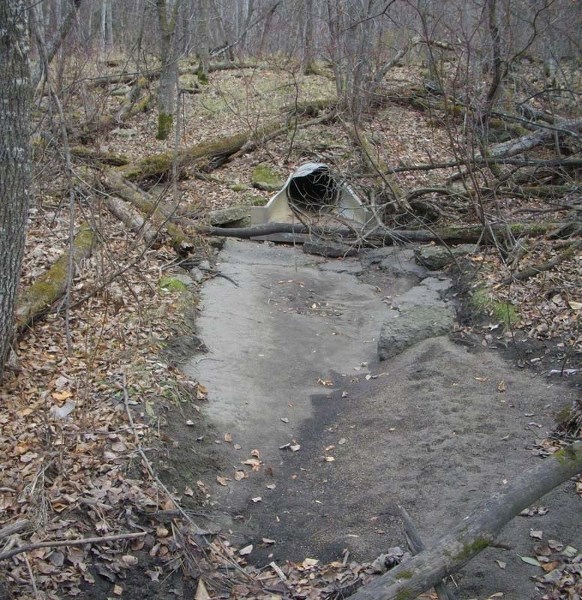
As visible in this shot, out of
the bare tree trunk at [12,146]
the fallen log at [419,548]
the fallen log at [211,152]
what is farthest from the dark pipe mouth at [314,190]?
the fallen log at [419,548]

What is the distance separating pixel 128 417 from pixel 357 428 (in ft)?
7.03

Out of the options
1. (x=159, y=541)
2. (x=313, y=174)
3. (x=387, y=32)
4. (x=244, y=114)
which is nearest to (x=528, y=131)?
(x=313, y=174)

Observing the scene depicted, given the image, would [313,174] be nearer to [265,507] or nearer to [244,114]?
[244,114]

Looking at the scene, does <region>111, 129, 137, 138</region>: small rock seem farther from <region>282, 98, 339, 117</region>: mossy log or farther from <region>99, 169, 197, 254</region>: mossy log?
<region>99, 169, 197, 254</region>: mossy log

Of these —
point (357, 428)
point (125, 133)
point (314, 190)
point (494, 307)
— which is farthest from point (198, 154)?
point (357, 428)

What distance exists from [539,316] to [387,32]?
50.9 feet

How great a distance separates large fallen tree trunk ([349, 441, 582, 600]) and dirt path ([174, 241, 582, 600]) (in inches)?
18.3

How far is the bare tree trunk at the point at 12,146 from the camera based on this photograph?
4.79m

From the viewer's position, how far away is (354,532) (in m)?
5.10

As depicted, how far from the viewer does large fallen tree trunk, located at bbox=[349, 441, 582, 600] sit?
131 inches

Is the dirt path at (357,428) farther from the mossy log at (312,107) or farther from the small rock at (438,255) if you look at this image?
the mossy log at (312,107)

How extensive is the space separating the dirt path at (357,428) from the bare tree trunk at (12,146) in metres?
1.94

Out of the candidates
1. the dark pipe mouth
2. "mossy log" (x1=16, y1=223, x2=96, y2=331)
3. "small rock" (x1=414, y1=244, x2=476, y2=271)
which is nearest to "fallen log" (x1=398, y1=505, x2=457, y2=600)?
"mossy log" (x1=16, y1=223, x2=96, y2=331)

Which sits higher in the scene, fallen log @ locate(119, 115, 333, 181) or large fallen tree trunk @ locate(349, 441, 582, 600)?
large fallen tree trunk @ locate(349, 441, 582, 600)
